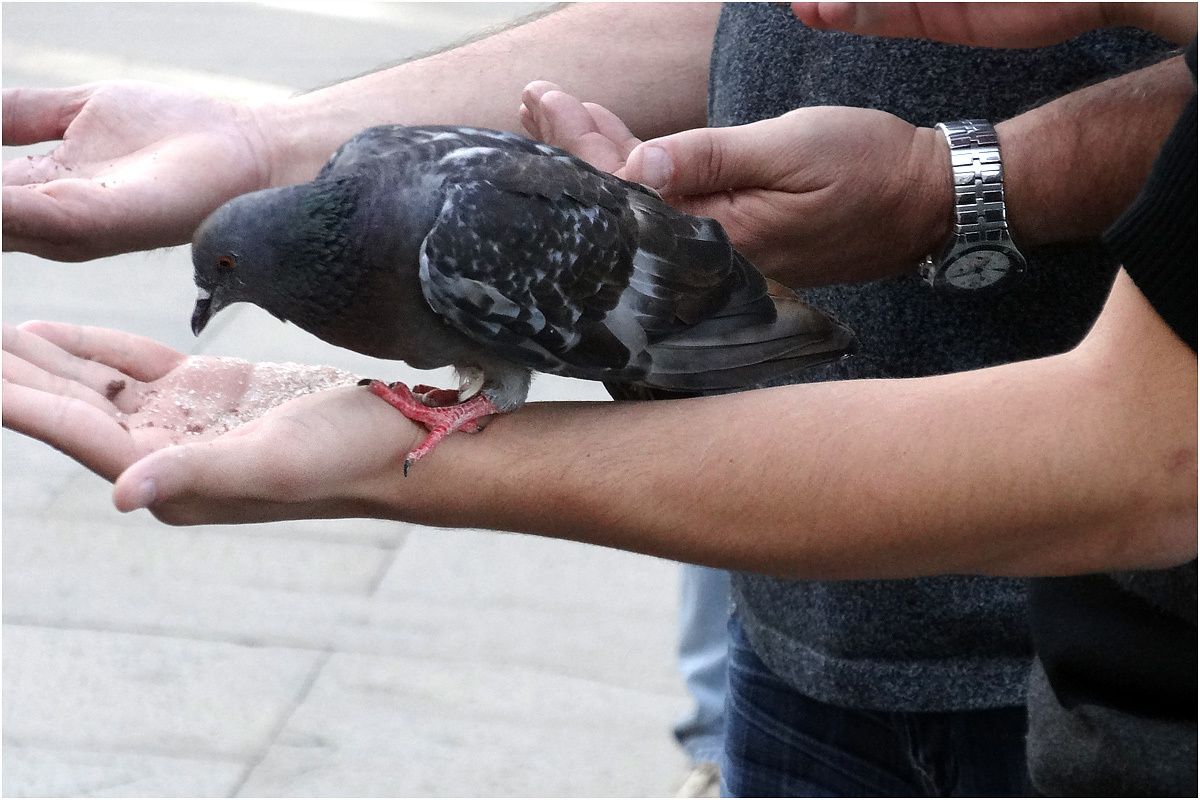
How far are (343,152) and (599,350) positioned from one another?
62 centimetres

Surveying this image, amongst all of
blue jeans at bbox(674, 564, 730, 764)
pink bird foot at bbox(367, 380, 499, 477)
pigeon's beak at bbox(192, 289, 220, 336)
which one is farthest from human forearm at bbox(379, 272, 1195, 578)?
blue jeans at bbox(674, 564, 730, 764)

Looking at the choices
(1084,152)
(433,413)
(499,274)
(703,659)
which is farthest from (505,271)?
(703,659)

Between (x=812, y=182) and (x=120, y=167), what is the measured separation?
1.45 meters

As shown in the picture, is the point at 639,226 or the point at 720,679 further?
the point at 720,679

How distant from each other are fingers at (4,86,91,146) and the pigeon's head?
719 mm

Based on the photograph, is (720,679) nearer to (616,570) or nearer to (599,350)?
(616,570)

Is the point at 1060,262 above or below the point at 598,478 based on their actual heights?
above

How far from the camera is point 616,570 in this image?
5328mm

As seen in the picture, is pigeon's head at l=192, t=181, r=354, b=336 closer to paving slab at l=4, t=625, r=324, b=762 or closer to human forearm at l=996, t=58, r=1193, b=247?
human forearm at l=996, t=58, r=1193, b=247

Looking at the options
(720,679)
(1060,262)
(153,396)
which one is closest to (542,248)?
(153,396)

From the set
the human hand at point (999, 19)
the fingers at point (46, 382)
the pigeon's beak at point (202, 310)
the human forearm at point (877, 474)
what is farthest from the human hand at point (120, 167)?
the human hand at point (999, 19)

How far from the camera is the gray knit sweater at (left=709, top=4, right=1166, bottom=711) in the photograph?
2.37 metres

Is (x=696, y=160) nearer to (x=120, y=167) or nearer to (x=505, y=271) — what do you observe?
(x=505, y=271)

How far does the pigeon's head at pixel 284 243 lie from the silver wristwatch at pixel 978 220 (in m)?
1.08
